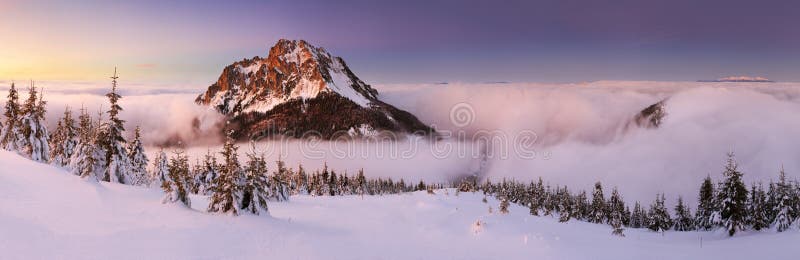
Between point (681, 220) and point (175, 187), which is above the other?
point (175, 187)

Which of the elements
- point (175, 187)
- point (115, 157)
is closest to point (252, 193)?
point (175, 187)

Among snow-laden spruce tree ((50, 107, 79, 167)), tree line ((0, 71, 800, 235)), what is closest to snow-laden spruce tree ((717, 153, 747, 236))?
tree line ((0, 71, 800, 235))

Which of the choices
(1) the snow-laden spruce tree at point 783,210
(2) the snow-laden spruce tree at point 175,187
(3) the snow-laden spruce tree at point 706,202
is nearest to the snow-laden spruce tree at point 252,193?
(2) the snow-laden spruce tree at point 175,187

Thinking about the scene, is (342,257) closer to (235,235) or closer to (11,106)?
(235,235)

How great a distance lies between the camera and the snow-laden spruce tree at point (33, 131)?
35.7 meters

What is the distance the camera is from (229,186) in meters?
23.1

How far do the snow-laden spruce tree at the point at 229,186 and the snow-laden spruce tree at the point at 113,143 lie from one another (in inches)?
440

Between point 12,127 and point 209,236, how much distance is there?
112ft

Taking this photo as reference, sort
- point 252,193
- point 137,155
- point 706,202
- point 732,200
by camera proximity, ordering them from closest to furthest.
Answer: point 252,193
point 137,155
point 732,200
point 706,202

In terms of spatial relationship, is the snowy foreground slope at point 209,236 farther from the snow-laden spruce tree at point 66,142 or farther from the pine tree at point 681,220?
the pine tree at point 681,220

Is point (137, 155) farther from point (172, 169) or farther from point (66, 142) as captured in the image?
point (172, 169)

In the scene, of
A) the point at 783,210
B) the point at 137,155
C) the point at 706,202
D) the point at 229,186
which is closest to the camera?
the point at 229,186

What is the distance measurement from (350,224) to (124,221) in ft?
49.6

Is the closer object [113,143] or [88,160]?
[88,160]
